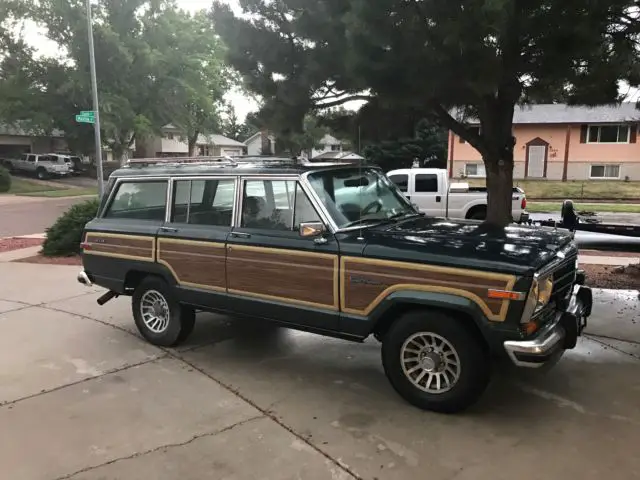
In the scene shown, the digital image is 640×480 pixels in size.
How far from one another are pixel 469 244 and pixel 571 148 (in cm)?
3657

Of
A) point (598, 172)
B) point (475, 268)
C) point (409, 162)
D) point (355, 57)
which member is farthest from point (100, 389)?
point (598, 172)

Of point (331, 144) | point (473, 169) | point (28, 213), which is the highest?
point (331, 144)

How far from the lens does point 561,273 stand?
13.9ft

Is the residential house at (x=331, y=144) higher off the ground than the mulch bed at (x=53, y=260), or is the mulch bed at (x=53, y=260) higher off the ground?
the residential house at (x=331, y=144)

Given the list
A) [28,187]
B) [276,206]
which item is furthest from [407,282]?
[28,187]

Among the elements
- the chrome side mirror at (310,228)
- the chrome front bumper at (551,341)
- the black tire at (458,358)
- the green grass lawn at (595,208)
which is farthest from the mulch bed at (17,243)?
the green grass lawn at (595,208)

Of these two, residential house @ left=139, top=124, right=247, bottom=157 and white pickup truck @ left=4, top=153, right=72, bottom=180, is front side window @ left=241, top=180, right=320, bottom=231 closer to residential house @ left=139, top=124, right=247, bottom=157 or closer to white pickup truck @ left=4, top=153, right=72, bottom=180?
white pickup truck @ left=4, top=153, right=72, bottom=180

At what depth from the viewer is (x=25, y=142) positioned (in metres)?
48.5

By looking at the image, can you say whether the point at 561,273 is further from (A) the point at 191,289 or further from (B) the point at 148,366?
(B) the point at 148,366

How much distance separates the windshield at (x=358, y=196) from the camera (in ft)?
15.4

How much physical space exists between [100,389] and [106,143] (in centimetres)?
3954

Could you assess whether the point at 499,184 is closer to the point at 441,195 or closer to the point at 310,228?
the point at 310,228

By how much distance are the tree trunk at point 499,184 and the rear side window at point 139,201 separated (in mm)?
4626

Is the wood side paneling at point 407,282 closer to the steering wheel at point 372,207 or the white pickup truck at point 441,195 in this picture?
the steering wheel at point 372,207
